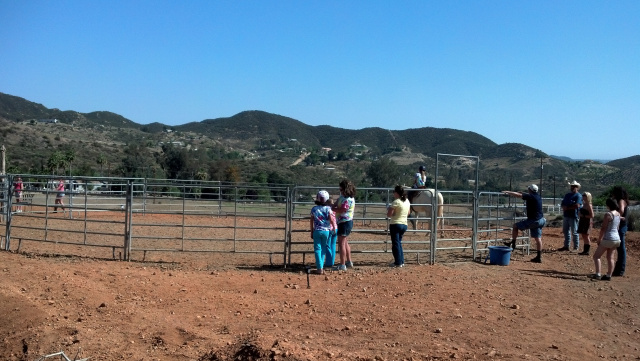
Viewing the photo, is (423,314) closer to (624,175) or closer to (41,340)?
(41,340)

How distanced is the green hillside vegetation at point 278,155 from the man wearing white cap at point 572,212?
4.57 m

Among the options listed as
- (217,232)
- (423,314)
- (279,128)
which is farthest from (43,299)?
(279,128)

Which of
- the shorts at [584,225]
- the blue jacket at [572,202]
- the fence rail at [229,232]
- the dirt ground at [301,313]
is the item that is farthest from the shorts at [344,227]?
the blue jacket at [572,202]

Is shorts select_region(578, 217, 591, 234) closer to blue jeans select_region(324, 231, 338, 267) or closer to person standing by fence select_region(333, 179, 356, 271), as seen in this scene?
person standing by fence select_region(333, 179, 356, 271)

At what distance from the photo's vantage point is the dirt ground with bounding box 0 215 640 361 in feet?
18.8

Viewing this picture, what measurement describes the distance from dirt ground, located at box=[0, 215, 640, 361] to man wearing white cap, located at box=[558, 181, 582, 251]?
316cm

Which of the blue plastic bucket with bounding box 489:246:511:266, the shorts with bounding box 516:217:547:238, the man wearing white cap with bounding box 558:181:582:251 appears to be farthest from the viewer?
the man wearing white cap with bounding box 558:181:582:251

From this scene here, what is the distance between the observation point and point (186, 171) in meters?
43.1

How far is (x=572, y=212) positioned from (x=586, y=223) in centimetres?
70

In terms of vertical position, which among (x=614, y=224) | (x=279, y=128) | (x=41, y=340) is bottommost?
(x=41, y=340)

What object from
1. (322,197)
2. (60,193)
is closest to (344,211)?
(322,197)

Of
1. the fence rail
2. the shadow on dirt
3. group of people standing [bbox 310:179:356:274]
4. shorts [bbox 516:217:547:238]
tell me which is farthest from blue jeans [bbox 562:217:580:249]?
group of people standing [bbox 310:179:356:274]

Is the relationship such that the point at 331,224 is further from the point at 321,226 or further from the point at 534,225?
the point at 534,225

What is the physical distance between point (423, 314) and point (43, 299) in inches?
186
